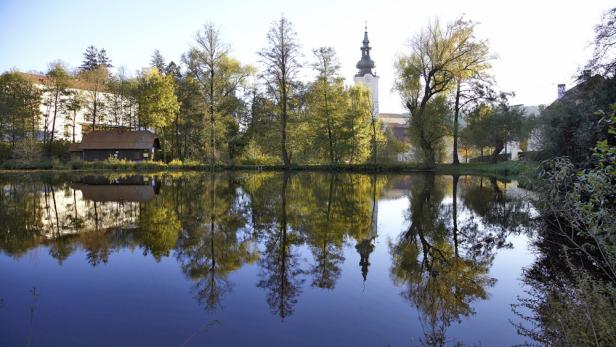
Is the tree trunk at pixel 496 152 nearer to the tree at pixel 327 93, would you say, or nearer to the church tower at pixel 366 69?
the tree at pixel 327 93

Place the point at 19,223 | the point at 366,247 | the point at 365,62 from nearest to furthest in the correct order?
the point at 366,247 < the point at 19,223 < the point at 365,62

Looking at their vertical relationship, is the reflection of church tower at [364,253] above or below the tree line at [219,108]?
below

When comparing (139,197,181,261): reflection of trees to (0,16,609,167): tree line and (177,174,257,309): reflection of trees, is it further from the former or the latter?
(0,16,609,167): tree line

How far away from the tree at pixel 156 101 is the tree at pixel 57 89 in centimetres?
818

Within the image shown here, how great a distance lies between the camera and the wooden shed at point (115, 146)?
42156 millimetres

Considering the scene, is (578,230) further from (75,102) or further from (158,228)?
(75,102)

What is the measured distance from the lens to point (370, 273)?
6.22 m

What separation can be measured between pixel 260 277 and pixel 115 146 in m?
40.9

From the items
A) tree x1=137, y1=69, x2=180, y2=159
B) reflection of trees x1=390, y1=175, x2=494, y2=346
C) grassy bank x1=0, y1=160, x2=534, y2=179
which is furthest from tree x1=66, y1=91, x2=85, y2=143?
reflection of trees x1=390, y1=175, x2=494, y2=346

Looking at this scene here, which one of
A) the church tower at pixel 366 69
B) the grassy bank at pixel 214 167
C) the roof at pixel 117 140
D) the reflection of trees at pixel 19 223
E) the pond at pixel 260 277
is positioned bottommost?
the pond at pixel 260 277

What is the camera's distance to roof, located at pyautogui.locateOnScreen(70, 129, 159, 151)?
4222cm

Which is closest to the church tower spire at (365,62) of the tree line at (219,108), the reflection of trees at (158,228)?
the tree line at (219,108)

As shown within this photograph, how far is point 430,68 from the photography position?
3303 centimetres

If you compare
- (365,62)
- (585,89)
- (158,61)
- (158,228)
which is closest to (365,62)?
(365,62)
